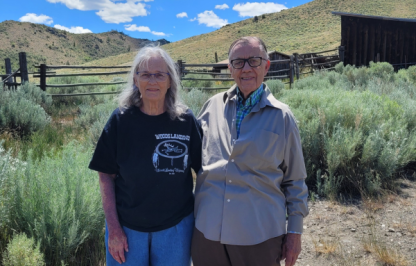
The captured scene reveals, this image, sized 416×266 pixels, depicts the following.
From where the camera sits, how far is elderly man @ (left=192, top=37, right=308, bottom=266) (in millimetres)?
1794

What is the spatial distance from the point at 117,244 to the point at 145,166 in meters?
0.45

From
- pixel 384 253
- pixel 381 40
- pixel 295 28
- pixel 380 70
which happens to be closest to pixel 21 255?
pixel 384 253

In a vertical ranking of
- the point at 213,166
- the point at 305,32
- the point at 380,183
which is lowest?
the point at 380,183

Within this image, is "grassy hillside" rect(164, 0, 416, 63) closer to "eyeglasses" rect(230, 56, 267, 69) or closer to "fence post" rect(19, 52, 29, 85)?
"fence post" rect(19, 52, 29, 85)

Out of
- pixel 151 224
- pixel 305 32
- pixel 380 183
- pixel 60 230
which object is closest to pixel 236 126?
pixel 151 224

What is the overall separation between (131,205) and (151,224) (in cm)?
15

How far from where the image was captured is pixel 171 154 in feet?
5.98

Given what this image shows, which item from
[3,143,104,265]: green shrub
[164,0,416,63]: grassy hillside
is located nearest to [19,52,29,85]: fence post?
[3,143,104,265]: green shrub

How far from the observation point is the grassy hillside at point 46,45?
73.4 metres

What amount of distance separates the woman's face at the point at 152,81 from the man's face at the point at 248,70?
0.45 meters

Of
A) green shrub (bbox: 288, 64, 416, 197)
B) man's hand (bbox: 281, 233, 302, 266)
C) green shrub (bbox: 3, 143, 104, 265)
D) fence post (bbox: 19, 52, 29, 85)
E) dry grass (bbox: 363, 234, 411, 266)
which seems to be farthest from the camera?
fence post (bbox: 19, 52, 29, 85)

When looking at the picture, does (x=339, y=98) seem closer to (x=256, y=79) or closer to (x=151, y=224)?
(x=256, y=79)

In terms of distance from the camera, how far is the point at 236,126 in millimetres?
1954

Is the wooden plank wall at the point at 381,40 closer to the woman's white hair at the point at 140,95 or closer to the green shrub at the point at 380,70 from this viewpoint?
the green shrub at the point at 380,70
